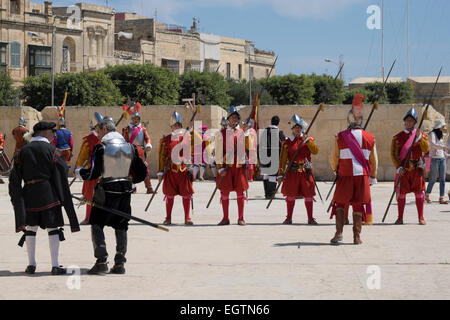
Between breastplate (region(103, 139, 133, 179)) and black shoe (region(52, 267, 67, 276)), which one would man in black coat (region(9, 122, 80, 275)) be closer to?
black shoe (region(52, 267, 67, 276))

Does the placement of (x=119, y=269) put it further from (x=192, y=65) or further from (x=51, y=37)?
(x=192, y=65)

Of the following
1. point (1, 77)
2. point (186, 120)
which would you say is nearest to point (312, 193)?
point (186, 120)

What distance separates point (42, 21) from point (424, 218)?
257 feet

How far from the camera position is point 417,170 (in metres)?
12.2

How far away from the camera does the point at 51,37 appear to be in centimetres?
8775

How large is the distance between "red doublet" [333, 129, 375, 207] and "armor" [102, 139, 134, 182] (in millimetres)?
2888

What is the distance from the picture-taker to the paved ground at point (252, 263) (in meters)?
7.15

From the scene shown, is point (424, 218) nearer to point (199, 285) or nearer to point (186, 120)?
point (199, 285)

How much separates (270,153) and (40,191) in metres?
9.63

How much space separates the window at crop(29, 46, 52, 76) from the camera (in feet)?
277

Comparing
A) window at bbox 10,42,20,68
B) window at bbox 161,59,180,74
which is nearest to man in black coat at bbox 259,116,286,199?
window at bbox 10,42,20,68

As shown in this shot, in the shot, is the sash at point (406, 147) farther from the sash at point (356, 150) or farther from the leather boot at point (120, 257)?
the leather boot at point (120, 257)

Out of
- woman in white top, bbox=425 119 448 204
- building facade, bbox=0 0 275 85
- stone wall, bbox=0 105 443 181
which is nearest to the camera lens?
woman in white top, bbox=425 119 448 204
